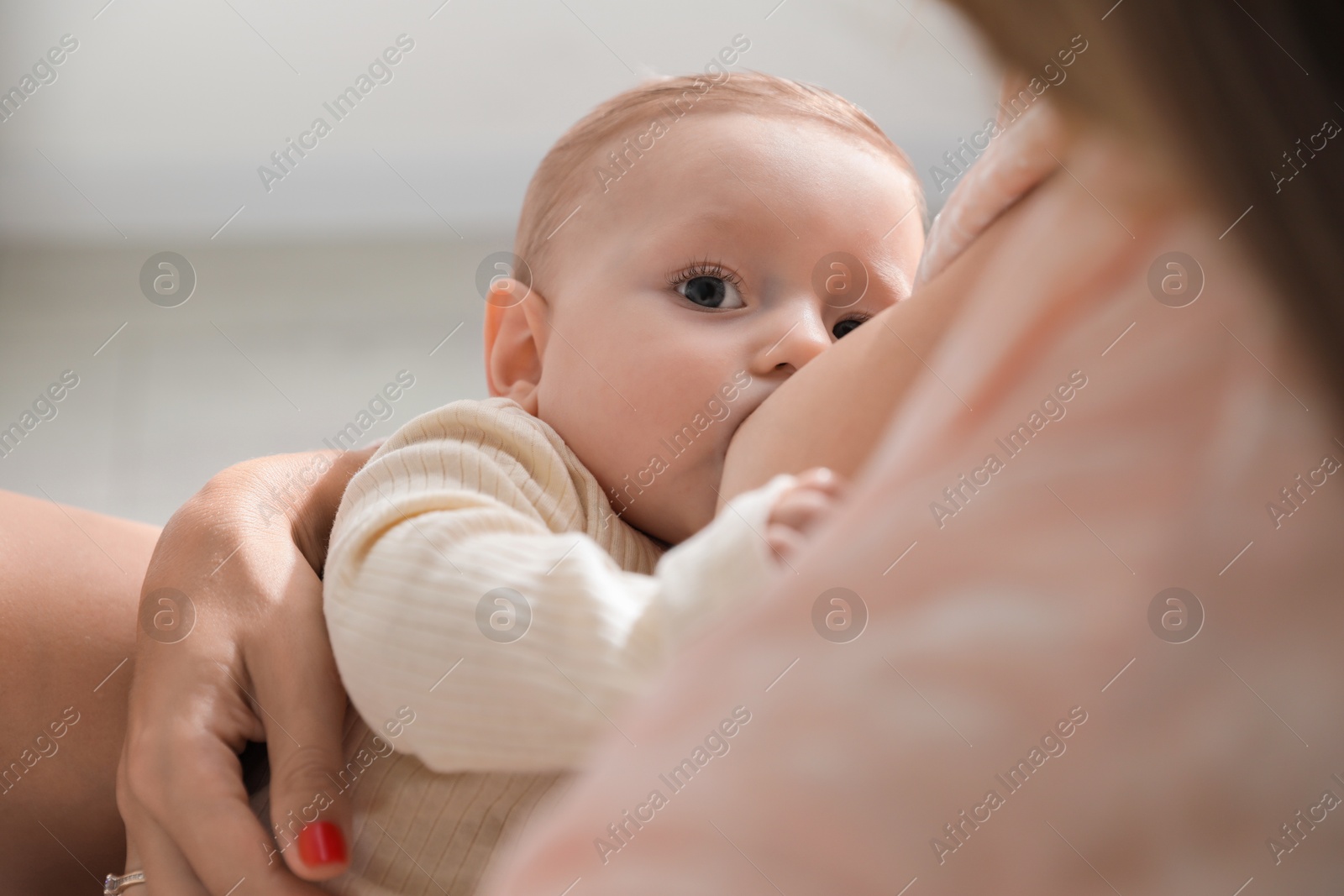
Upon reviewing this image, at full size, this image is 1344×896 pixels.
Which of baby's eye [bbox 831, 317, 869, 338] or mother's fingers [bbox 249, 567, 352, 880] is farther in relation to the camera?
baby's eye [bbox 831, 317, 869, 338]

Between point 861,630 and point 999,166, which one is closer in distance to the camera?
point 861,630

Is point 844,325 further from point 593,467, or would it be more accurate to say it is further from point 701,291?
point 593,467

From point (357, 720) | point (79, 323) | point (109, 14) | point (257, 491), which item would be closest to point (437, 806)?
point (357, 720)

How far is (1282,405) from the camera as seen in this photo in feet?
1.05

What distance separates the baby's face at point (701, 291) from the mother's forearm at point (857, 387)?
4.8 inches

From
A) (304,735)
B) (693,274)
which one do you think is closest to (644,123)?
(693,274)

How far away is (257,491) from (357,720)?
0.26 m

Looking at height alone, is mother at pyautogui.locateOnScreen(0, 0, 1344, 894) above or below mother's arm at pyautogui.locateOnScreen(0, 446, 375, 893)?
above

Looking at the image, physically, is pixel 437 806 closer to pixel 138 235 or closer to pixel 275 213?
pixel 275 213

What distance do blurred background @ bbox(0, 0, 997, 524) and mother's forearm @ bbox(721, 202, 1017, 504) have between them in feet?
7.01

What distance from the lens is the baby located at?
0.59 m

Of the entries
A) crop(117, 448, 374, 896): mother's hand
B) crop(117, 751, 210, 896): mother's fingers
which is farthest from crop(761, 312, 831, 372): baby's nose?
crop(117, 751, 210, 896): mother's fingers

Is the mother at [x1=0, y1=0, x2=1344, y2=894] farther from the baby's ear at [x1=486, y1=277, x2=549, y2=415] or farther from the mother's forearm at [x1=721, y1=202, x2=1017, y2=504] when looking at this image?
the baby's ear at [x1=486, y1=277, x2=549, y2=415]

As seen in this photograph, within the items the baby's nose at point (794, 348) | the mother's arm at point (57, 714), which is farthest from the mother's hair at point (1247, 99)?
the mother's arm at point (57, 714)
